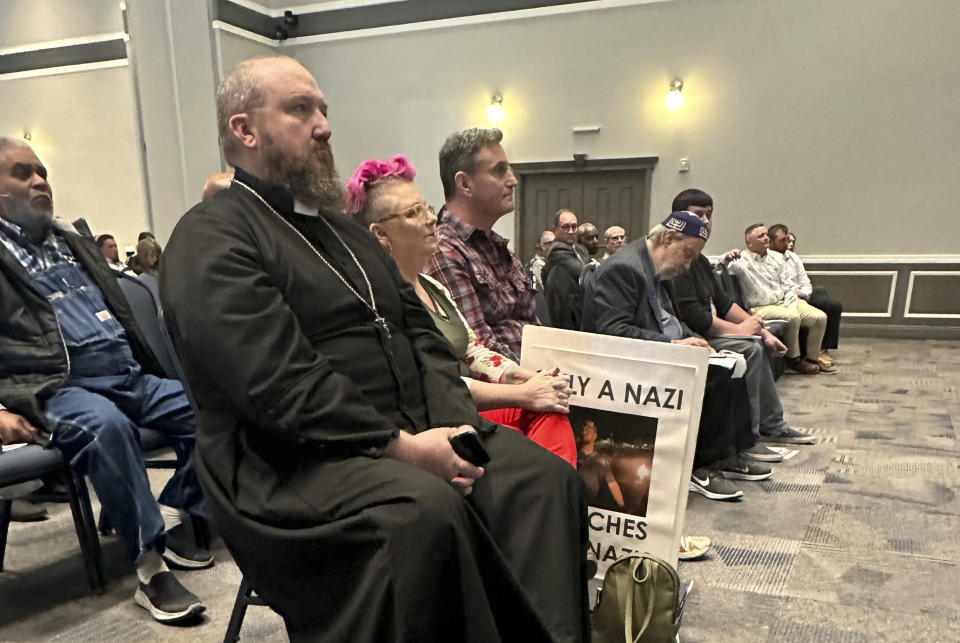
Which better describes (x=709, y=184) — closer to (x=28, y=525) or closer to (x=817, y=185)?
(x=817, y=185)

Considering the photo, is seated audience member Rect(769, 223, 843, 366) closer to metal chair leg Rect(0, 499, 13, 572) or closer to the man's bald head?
the man's bald head

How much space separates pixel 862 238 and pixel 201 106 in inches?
261

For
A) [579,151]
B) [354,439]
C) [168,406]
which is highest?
[579,151]

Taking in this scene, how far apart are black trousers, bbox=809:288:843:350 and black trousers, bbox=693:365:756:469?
9.68 ft

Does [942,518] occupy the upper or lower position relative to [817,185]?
lower

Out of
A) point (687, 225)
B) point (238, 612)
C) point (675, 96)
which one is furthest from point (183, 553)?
point (675, 96)

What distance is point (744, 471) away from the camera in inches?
112

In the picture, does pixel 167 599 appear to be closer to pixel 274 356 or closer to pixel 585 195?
pixel 274 356

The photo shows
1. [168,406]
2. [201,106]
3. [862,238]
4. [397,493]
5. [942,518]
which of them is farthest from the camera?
[862,238]

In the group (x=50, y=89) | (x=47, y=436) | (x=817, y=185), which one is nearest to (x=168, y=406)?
(x=47, y=436)

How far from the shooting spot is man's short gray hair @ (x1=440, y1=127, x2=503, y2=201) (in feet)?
6.47

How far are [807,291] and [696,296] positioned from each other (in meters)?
2.58

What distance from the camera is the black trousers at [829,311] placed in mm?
5367

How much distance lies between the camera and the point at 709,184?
703cm
